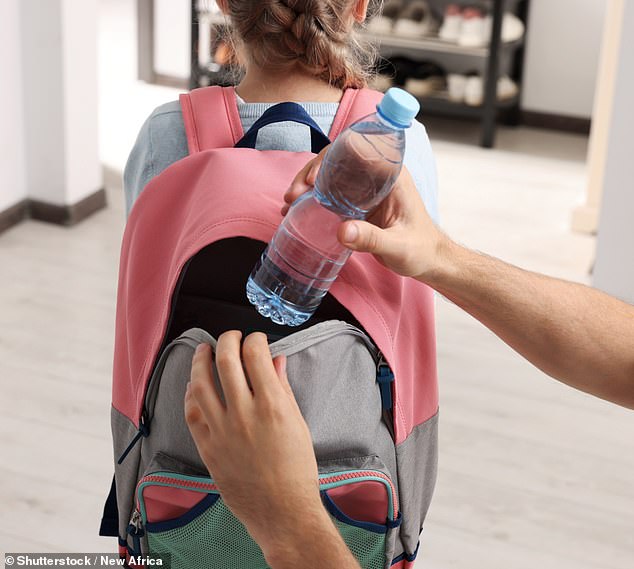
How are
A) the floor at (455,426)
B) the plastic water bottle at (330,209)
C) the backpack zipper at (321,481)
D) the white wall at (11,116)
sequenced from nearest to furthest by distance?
the plastic water bottle at (330,209), the backpack zipper at (321,481), the floor at (455,426), the white wall at (11,116)

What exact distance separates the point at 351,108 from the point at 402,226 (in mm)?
212

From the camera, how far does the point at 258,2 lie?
1188 millimetres

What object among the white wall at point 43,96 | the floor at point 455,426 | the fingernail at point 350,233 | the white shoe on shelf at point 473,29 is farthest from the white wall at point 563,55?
the fingernail at point 350,233

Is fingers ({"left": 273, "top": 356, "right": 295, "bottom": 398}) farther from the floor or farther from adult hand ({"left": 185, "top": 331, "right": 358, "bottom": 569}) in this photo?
the floor

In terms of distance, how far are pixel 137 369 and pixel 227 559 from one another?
9.8 inches

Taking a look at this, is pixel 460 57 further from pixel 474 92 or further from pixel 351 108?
pixel 351 108

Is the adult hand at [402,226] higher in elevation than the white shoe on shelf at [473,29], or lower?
higher

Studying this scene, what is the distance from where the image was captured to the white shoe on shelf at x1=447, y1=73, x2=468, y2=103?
4535mm

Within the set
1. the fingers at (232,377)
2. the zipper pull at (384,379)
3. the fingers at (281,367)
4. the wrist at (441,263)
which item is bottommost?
the zipper pull at (384,379)

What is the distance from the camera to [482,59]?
4828mm

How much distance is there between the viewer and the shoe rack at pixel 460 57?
441 centimetres

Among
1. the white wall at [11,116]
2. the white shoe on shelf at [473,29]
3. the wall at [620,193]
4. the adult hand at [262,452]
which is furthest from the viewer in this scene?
the white shoe on shelf at [473,29]

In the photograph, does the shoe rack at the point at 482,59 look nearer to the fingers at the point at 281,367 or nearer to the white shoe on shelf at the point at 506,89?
the white shoe on shelf at the point at 506,89

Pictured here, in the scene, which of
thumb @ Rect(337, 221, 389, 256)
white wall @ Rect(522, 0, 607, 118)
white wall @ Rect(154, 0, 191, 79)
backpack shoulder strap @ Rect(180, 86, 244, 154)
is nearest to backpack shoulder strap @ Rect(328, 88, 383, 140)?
backpack shoulder strap @ Rect(180, 86, 244, 154)
